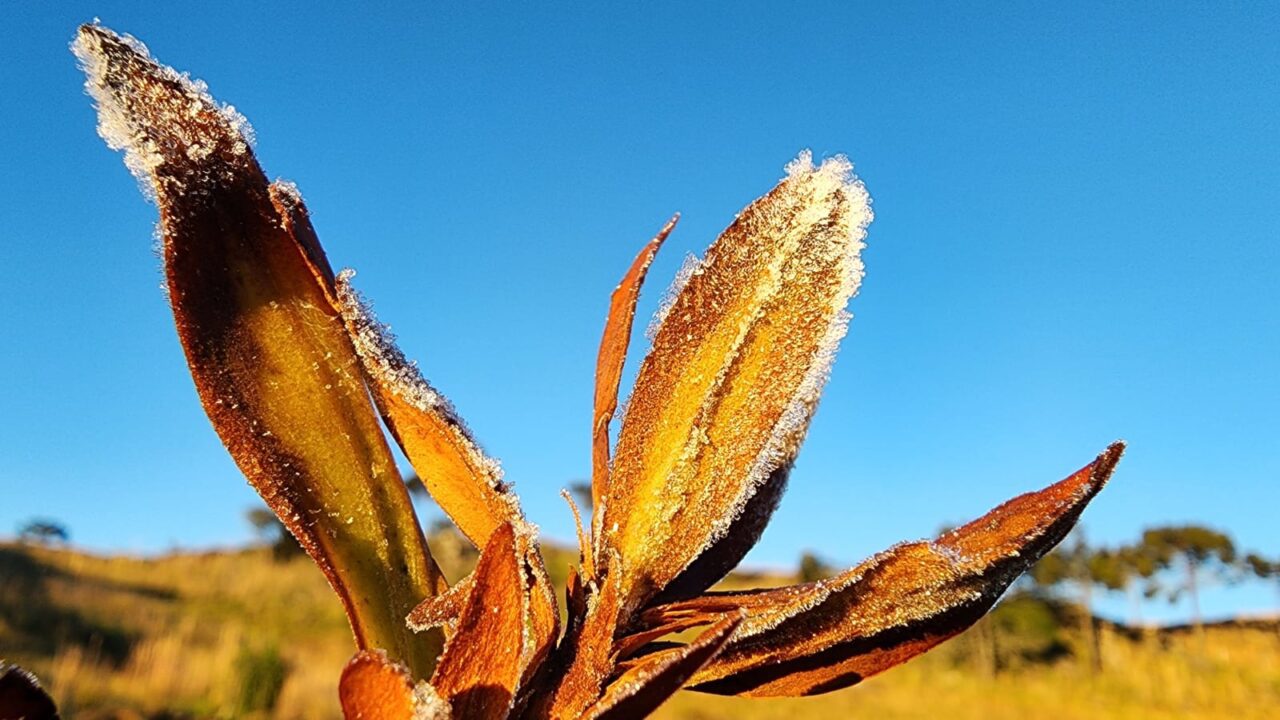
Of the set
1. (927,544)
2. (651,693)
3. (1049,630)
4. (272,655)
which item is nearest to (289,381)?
(651,693)

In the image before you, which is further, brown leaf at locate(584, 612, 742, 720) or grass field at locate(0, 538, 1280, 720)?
grass field at locate(0, 538, 1280, 720)

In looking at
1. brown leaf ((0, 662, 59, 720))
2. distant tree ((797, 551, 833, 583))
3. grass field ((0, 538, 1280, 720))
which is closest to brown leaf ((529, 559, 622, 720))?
brown leaf ((0, 662, 59, 720))

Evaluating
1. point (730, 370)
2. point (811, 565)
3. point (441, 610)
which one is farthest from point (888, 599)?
point (811, 565)

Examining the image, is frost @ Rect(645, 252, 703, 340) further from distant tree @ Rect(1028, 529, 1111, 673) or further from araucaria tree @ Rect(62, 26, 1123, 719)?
distant tree @ Rect(1028, 529, 1111, 673)

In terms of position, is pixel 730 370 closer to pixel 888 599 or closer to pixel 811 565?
pixel 888 599

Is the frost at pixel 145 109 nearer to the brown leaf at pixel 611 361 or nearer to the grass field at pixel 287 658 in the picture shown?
the brown leaf at pixel 611 361
